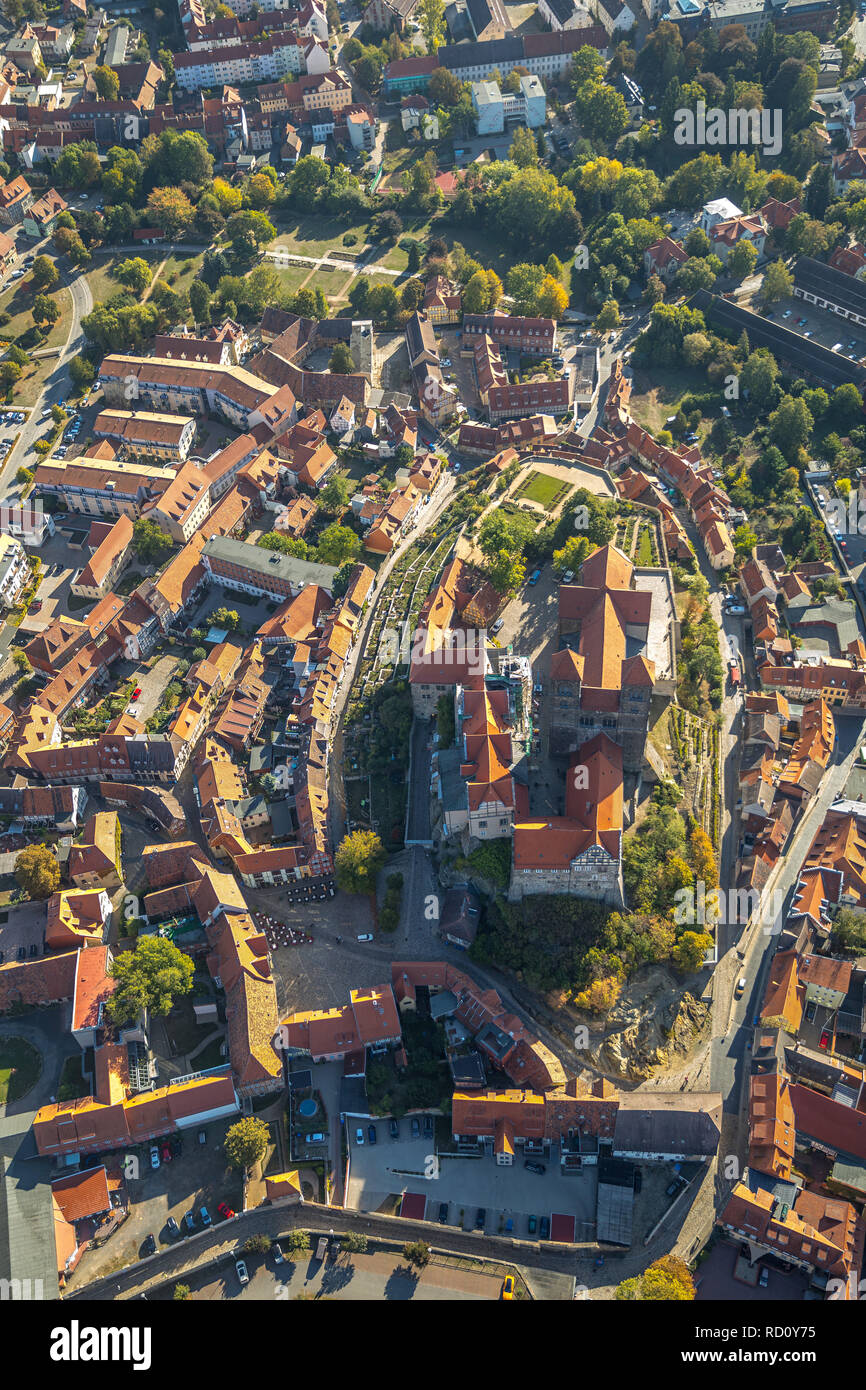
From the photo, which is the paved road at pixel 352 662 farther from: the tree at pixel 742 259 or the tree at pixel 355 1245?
Result: the tree at pixel 742 259

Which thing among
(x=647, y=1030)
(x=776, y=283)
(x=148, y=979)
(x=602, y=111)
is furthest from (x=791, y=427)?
(x=148, y=979)

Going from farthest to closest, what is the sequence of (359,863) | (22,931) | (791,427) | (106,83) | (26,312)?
(106,83)
(26,312)
(791,427)
(22,931)
(359,863)

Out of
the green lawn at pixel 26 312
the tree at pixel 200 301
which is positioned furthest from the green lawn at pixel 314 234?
the green lawn at pixel 26 312

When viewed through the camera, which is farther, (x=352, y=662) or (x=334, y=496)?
(x=334, y=496)

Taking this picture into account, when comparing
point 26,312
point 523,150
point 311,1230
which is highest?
point 523,150

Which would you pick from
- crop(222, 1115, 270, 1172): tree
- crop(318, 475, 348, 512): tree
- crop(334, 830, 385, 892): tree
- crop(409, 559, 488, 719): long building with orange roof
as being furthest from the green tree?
crop(222, 1115, 270, 1172): tree

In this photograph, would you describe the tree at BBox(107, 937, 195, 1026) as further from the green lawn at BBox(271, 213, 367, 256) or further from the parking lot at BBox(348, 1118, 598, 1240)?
the green lawn at BBox(271, 213, 367, 256)

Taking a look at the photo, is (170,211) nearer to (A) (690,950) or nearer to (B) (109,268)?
(B) (109,268)

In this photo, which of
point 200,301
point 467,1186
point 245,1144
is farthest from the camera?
point 200,301
